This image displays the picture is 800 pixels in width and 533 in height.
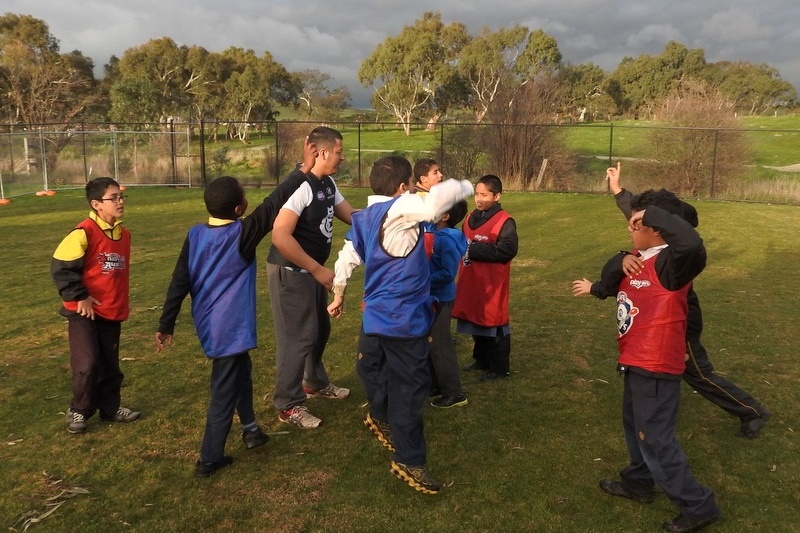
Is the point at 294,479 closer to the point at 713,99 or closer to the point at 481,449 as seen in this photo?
the point at 481,449

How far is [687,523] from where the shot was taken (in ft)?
9.75

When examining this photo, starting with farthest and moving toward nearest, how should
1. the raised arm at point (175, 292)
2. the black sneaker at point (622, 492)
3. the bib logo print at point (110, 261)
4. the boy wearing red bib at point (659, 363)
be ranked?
the bib logo print at point (110, 261) → the raised arm at point (175, 292) → the black sneaker at point (622, 492) → the boy wearing red bib at point (659, 363)

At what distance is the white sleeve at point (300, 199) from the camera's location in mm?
3754

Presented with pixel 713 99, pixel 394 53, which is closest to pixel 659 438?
pixel 713 99

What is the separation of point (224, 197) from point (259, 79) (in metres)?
53.2

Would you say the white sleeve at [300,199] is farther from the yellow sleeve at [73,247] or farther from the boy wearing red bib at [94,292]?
the yellow sleeve at [73,247]

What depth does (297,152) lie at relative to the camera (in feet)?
81.6

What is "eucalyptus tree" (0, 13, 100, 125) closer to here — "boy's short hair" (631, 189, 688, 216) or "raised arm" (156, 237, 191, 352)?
"raised arm" (156, 237, 191, 352)

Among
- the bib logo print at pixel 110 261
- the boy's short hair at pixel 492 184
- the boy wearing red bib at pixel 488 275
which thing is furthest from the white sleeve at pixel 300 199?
the boy's short hair at pixel 492 184

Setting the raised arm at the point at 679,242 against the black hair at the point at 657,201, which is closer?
the raised arm at the point at 679,242

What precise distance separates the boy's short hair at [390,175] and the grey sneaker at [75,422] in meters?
2.61

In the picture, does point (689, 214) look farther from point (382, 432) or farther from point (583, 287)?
point (382, 432)

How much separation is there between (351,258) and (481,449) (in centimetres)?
157

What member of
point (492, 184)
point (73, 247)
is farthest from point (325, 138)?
point (73, 247)
